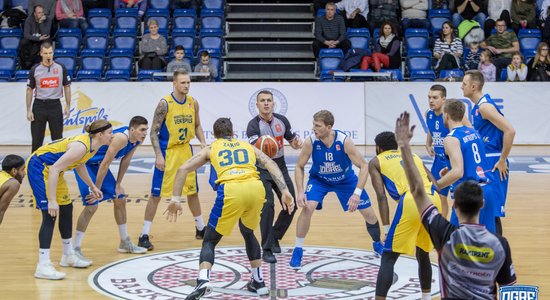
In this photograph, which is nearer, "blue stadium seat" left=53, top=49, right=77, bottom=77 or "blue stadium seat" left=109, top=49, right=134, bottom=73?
Result: "blue stadium seat" left=53, top=49, right=77, bottom=77

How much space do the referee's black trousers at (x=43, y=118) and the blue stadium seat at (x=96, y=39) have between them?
19.8 ft

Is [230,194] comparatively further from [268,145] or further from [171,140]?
[171,140]

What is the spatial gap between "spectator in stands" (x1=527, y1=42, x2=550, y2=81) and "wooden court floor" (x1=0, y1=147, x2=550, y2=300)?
4.69 meters

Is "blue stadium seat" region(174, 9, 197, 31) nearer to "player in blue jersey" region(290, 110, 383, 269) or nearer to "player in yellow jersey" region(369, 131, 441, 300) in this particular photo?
"player in blue jersey" region(290, 110, 383, 269)

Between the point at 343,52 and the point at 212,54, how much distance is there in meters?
2.87

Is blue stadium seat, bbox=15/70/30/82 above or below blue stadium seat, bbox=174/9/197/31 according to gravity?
below

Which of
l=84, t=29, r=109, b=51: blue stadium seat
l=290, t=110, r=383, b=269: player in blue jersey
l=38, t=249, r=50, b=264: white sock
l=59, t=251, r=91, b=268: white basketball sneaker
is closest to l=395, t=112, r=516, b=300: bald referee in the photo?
l=290, t=110, r=383, b=269: player in blue jersey

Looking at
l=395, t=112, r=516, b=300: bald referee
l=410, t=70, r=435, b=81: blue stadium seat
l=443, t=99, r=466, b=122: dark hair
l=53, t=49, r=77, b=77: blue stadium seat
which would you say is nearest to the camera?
l=395, t=112, r=516, b=300: bald referee

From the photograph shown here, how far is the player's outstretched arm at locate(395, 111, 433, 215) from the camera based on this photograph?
4.29 m

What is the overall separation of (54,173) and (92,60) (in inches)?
433

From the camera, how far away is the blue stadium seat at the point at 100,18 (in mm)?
18859

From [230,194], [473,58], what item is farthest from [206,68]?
[230,194]

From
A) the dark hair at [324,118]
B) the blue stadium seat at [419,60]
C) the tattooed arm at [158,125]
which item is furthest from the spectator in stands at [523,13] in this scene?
the dark hair at [324,118]

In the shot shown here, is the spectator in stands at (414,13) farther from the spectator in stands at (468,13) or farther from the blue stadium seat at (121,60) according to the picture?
the blue stadium seat at (121,60)
